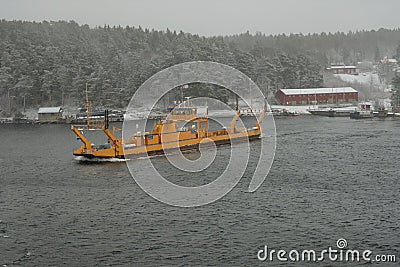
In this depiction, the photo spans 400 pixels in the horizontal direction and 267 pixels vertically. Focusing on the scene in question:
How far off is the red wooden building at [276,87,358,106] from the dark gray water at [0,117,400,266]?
61.8 meters

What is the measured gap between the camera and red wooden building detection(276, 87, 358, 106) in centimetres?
9731

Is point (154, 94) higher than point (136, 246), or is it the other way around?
point (154, 94)

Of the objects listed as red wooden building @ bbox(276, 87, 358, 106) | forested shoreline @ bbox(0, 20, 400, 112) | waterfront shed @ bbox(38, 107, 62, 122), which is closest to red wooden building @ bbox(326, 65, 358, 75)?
forested shoreline @ bbox(0, 20, 400, 112)

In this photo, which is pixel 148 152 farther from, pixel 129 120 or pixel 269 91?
pixel 269 91

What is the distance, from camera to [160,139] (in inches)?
1537

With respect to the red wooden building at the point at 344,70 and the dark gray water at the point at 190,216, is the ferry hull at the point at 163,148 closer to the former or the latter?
the dark gray water at the point at 190,216

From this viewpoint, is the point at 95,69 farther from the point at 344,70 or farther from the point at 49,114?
the point at 344,70

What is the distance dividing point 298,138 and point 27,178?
28626 millimetres

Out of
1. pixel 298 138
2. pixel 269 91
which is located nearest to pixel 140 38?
pixel 269 91

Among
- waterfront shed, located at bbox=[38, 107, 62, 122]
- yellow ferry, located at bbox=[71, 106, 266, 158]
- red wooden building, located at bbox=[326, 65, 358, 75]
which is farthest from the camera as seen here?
red wooden building, located at bbox=[326, 65, 358, 75]

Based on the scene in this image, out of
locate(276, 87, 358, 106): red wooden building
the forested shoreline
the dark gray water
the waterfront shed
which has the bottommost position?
the dark gray water

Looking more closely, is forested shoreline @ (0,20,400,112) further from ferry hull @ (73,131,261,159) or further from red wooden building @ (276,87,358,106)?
ferry hull @ (73,131,261,159)

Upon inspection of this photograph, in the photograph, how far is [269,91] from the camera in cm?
10531

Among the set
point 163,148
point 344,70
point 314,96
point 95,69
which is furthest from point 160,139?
point 344,70
